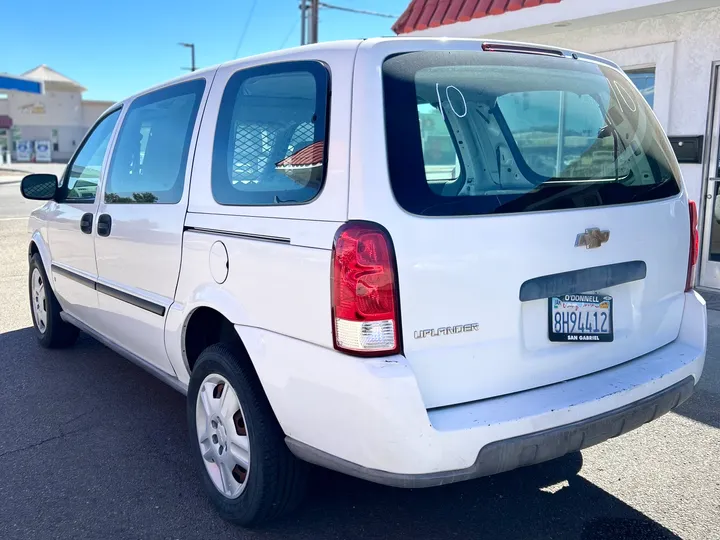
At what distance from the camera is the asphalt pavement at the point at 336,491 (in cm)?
286

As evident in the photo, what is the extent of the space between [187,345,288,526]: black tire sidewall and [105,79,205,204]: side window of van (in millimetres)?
865

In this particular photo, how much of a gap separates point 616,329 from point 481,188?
834mm

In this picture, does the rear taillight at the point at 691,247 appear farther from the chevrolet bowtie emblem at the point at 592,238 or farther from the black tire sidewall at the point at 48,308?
the black tire sidewall at the point at 48,308

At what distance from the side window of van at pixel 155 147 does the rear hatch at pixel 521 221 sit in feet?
4.23

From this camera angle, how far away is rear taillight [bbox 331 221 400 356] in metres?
2.23

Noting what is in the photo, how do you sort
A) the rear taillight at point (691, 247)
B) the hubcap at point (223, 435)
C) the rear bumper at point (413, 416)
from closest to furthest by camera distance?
the rear bumper at point (413, 416) → the hubcap at point (223, 435) → the rear taillight at point (691, 247)

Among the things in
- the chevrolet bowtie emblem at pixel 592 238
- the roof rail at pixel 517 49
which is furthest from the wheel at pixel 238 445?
the roof rail at pixel 517 49

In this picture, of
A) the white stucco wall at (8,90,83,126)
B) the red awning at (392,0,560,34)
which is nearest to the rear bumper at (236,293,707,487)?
the red awning at (392,0,560,34)

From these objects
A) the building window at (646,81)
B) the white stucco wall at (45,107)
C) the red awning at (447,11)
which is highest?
the white stucco wall at (45,107)

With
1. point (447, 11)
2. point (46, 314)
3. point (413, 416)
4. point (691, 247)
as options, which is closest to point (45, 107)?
point (447, 11)

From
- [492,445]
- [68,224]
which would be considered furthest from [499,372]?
[68,224]

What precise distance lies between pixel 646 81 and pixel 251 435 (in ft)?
21.5

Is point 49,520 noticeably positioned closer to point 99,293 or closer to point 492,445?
point 99,293

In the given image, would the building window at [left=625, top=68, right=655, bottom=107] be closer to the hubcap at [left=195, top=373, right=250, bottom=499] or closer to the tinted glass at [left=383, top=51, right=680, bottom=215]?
the tinted glass at [left=383, top=51, right=680, bottom=215]
